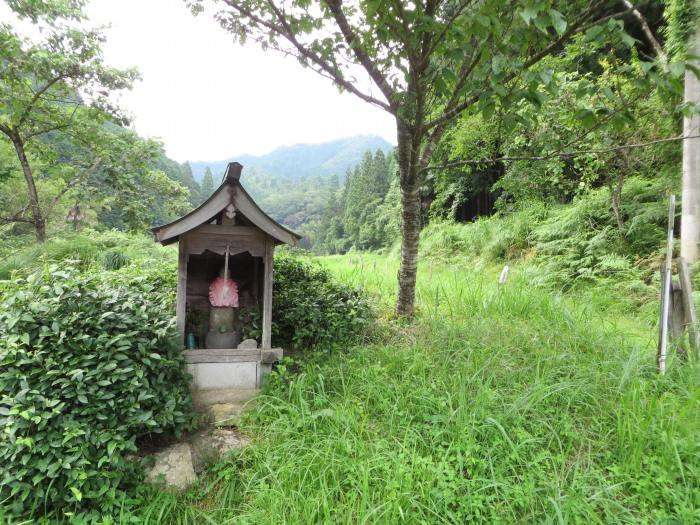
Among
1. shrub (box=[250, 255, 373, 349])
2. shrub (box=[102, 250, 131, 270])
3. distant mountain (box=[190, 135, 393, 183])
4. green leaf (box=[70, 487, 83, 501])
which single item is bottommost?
green leaf (box=[70, 487, 83, 501])

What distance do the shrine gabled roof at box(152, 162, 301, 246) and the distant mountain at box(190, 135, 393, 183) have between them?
118 m

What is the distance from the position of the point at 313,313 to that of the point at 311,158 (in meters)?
149

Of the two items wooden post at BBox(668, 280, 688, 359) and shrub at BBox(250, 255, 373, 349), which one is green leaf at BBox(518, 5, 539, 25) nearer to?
wooden post at BBox(668, 280, 688, 359)

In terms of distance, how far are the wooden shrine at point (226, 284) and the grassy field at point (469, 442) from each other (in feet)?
1.17

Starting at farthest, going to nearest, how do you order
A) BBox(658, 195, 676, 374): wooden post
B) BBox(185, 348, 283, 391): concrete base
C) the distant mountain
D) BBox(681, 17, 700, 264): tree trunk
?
the distant mountain
BBox(681, 17, 700, 264): tree trunk
BBox(185, 348, 283, 391): concrete base
BBox(658, 195, 676, 374): wooden post

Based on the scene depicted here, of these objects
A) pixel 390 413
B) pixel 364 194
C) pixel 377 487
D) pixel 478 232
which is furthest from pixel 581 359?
pixel 364 194

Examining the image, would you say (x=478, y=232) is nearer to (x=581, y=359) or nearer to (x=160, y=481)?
(x=581, y=359)

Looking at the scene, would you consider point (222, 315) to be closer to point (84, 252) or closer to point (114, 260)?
point (114, 260)

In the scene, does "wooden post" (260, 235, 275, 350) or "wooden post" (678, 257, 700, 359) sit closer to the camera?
"wooden post" (678, 257, 700, 359)

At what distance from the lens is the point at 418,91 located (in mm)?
2564

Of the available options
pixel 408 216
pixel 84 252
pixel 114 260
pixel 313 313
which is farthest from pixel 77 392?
pixel 84 252

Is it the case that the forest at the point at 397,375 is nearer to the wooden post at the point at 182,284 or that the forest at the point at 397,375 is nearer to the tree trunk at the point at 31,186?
the wooden post at the point at 182,284

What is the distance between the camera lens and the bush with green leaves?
1.91 meters

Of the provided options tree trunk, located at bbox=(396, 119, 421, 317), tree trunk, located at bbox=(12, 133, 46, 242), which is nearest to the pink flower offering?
tree trunk, located at bbox=(396, 119, 421, 317)
